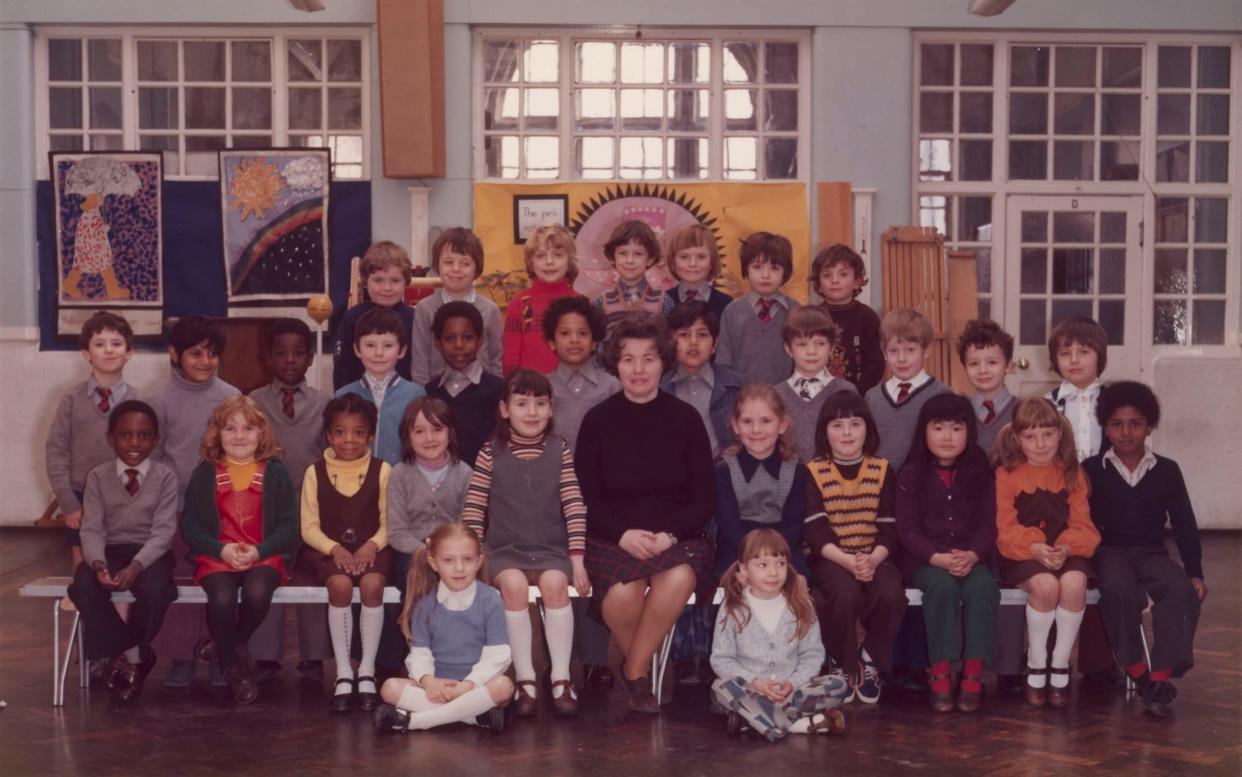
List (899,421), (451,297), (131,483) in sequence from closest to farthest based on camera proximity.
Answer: (131,483), (899,421), (451,297)

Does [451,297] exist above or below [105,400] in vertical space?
above

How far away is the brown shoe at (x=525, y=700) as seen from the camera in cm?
420

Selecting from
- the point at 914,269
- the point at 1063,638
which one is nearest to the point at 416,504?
the point at 1063,638

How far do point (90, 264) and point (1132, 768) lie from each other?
7.12 m

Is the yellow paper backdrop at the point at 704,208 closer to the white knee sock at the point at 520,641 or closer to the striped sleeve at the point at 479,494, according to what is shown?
the striped sleeve at the point at 479,494

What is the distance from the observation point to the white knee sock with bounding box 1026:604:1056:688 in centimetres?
438

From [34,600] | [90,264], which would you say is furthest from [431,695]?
[90,264]

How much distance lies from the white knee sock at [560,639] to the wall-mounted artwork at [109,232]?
518cm

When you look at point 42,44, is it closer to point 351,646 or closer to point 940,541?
point 351,646

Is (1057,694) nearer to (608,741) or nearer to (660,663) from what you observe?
(660,663)

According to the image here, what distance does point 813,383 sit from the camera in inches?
190

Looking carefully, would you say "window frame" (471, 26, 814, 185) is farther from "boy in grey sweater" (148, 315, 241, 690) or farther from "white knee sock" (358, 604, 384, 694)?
"white knee sock" (358, 604, 384, 694)

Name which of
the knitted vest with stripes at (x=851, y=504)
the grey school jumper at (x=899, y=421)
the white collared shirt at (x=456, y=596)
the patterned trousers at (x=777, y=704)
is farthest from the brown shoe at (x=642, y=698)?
the grey school jumper at (x=899, y=421)

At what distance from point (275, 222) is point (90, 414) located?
145 inches
